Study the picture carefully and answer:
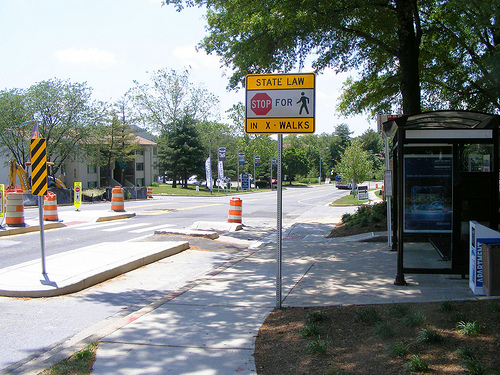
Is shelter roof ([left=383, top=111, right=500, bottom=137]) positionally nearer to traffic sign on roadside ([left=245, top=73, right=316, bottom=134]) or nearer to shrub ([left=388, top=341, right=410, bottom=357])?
traffic sign on roadside ([left=245, top=73, right=316, bottom=134])

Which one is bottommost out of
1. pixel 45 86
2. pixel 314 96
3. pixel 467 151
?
pixel 467 151

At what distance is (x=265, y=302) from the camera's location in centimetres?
640

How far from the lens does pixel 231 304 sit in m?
6.36

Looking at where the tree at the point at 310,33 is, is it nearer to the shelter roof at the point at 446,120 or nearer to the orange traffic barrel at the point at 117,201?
the shelter roof at the point at 446,120

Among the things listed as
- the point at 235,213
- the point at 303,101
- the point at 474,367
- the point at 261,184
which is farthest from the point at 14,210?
the point at 261,184

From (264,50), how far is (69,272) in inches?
355

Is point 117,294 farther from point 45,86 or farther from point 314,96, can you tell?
point 45,86

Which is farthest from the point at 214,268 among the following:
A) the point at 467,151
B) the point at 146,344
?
the point at 467,151

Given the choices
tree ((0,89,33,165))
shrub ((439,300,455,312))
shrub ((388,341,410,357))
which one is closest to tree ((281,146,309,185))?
tree ((0,89,33,165))

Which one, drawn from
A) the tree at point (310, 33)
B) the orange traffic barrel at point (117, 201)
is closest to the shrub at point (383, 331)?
the tree at point (310, 33)

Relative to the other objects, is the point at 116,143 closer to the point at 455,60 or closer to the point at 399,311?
the point at 455,60

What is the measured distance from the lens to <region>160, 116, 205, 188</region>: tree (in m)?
60.1

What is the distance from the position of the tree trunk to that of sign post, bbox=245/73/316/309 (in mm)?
8425

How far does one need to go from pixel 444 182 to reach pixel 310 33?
25.3ft
